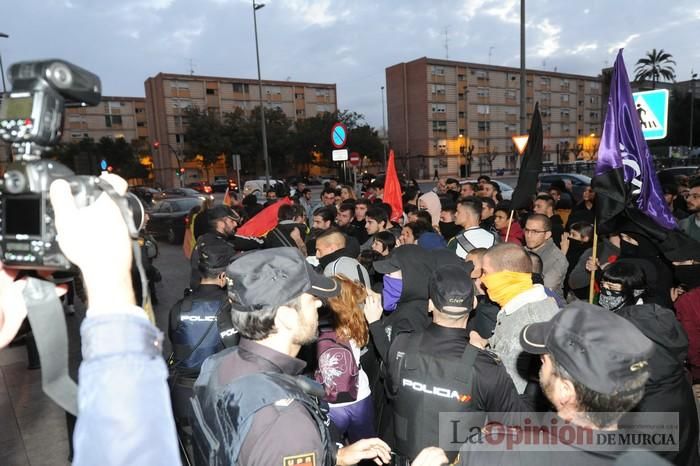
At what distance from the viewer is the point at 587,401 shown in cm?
159

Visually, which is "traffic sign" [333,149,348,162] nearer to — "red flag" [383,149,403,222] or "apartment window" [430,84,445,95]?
"red flag" [383,149,403,222]

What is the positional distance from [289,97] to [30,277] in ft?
232

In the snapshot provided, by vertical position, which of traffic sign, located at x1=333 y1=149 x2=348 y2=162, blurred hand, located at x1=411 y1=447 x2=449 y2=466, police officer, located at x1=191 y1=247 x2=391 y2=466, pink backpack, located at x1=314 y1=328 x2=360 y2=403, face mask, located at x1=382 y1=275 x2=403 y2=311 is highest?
traffic sign, located at x1=333 y1=149 x2=348 y2=162

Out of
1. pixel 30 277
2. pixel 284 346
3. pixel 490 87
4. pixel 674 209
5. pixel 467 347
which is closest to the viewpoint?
pixel 30 277

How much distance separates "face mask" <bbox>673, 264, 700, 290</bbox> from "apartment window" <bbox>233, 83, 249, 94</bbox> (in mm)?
66008

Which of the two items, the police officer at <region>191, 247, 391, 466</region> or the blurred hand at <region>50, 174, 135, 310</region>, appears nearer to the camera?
the blurred hand at <region>50, 174, 135, 310</region>

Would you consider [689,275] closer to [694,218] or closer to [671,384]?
[694,218]

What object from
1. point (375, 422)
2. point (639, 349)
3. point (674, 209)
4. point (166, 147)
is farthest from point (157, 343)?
point (166, 147)

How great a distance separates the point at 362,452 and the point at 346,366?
3.35 feet

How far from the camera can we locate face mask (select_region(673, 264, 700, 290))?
4695 millimetres

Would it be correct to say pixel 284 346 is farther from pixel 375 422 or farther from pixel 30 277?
pixel 375 422

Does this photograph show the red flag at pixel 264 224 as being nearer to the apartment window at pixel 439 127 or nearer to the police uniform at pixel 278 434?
the police uniform at pixel 278 434

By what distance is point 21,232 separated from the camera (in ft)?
3.67

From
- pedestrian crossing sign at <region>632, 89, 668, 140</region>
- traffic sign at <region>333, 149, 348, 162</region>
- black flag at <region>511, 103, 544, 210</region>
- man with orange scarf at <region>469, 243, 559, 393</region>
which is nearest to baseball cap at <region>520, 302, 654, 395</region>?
man with orange scarf at <region>469, 243, 559, 393</region>
